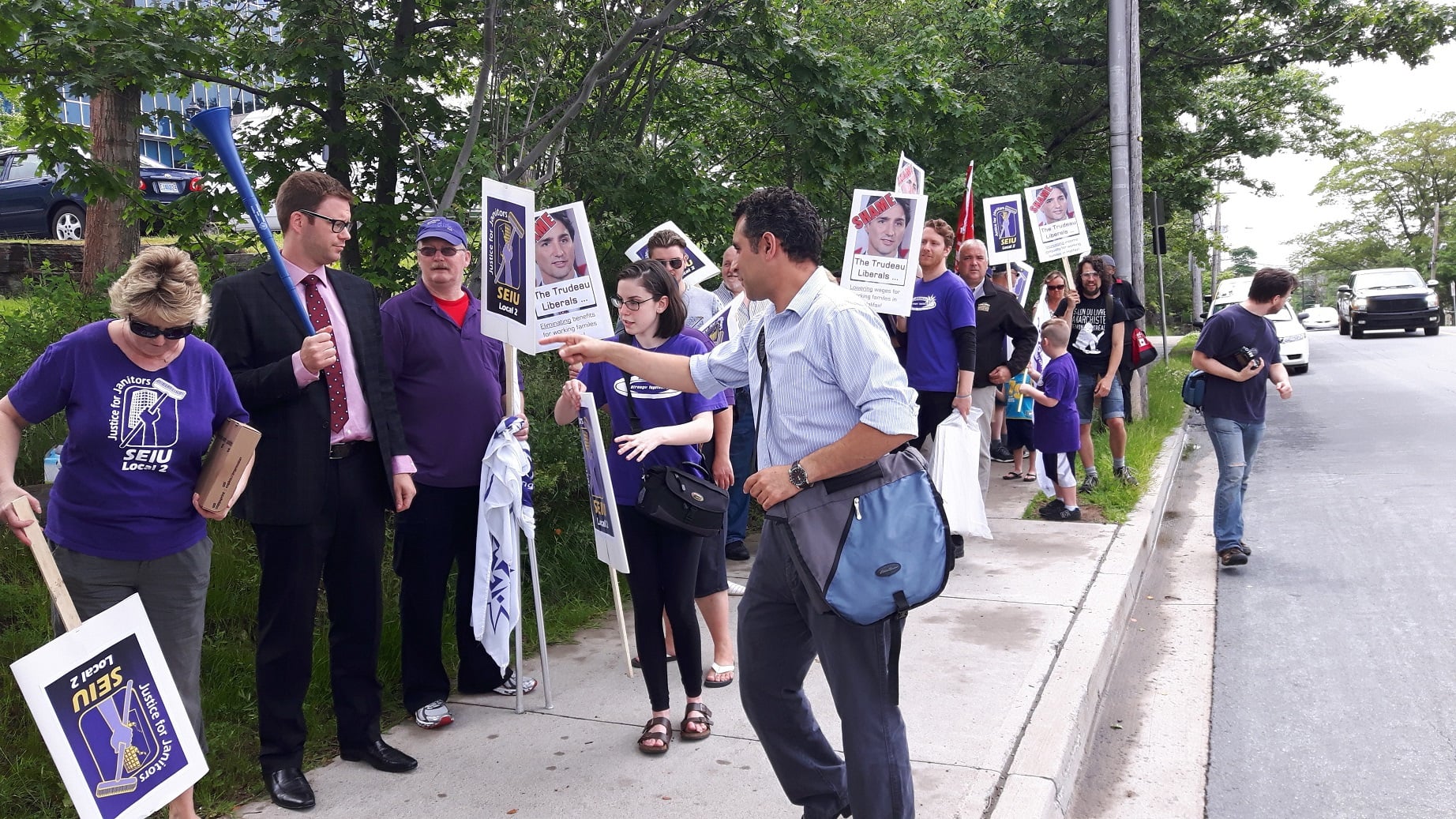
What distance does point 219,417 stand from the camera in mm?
3508

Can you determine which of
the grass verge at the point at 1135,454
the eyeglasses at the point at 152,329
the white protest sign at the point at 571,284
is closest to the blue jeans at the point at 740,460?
the grass verge at the point at 1135,454

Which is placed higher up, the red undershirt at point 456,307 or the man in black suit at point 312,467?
the red undershirt at point 456,307

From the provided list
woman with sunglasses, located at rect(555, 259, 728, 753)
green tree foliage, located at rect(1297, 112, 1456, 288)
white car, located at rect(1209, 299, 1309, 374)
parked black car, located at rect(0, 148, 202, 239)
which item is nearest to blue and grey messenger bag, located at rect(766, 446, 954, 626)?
woman with sunglasses, located at rect(555, 259, 728, 753)

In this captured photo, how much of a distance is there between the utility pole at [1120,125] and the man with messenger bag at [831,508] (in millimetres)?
10951

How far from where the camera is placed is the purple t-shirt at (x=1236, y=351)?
7199 mm

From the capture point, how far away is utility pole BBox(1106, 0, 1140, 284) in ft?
42.6

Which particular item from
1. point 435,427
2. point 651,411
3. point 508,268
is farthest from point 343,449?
point 651,411

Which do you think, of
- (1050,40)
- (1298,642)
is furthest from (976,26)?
(1298,642)

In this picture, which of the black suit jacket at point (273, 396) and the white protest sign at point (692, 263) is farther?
the white protest sign at point (692, 263)

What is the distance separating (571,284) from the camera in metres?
4.83

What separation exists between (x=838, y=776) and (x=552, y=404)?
15.6 feet

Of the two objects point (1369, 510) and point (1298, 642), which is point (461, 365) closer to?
point (1298, 642)

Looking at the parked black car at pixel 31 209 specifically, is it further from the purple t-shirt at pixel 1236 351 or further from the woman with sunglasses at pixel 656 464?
the purple t-shirt at pixel 1236 351

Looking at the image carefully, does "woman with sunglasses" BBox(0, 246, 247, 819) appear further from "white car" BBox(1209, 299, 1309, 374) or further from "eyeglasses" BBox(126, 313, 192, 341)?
"white car" BBox(1209, 299, 1309, 374)
